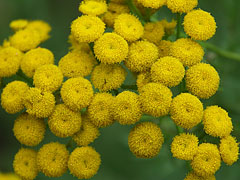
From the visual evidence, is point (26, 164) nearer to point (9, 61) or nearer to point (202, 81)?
point (9, 61)

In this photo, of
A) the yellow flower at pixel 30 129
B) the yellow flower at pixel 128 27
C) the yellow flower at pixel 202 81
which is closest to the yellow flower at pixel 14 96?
the yellow flower at pixel 30 129

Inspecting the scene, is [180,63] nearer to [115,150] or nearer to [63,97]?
[63,97]

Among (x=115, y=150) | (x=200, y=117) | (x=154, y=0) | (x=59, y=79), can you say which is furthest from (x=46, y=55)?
(x=115, y=150)

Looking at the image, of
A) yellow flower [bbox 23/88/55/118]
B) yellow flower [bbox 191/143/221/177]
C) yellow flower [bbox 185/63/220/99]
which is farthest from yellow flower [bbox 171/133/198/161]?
yellow flower [bbox 23/88/55/118]

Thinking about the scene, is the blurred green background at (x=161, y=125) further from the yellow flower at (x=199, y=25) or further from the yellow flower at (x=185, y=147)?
the yellow flower at (x=185, y=147)

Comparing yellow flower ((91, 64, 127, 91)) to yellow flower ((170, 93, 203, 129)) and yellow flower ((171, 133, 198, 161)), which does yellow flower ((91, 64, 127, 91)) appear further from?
yellow flower ((171, 133, 198, 161))

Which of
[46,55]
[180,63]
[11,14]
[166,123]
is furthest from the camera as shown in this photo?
[11,14]

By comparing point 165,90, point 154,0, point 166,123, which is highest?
point 154,0
